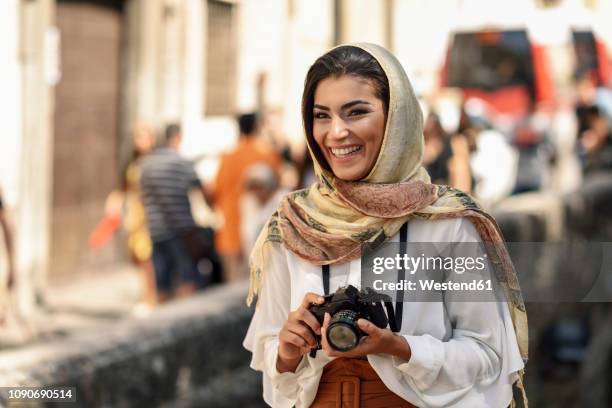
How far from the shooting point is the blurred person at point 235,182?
9.72m

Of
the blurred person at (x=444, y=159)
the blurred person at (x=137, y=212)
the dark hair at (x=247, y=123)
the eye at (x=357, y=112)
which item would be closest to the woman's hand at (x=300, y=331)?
the eye at (x=357, y=112)

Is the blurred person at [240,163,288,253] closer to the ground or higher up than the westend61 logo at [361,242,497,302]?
closer to the ground

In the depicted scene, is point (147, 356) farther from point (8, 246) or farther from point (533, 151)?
point (533, 151)

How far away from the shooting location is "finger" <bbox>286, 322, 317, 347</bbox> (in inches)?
107

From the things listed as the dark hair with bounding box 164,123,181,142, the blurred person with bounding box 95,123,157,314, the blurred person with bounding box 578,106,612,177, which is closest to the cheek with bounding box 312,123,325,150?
the dark hair with bounding box 164,123,181,142

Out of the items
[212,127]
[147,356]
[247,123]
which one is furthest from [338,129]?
[212,127]

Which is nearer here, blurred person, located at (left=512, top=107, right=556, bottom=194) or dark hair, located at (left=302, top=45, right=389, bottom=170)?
dark hair, located at (left=302, top=45, right=389, bottom=170)

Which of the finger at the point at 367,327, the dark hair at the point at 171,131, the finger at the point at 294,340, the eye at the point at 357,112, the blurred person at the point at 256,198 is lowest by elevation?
the blurred person at the point at 256,198

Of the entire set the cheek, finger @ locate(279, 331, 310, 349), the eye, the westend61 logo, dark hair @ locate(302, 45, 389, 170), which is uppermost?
dark hair @ locate(302, 45, 389, 170)

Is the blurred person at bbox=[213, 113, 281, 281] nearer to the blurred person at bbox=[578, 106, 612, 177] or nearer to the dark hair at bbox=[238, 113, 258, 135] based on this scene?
the dark hair at bbox=[238, 113, 258, 135]

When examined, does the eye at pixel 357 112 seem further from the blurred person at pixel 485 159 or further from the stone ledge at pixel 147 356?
the blurred person at pixel 485 159

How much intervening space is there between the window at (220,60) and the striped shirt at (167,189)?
453cm

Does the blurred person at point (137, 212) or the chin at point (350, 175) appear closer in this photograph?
the chin at point (350, 175)

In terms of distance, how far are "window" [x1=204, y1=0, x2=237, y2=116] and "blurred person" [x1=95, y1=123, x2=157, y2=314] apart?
3.97m
